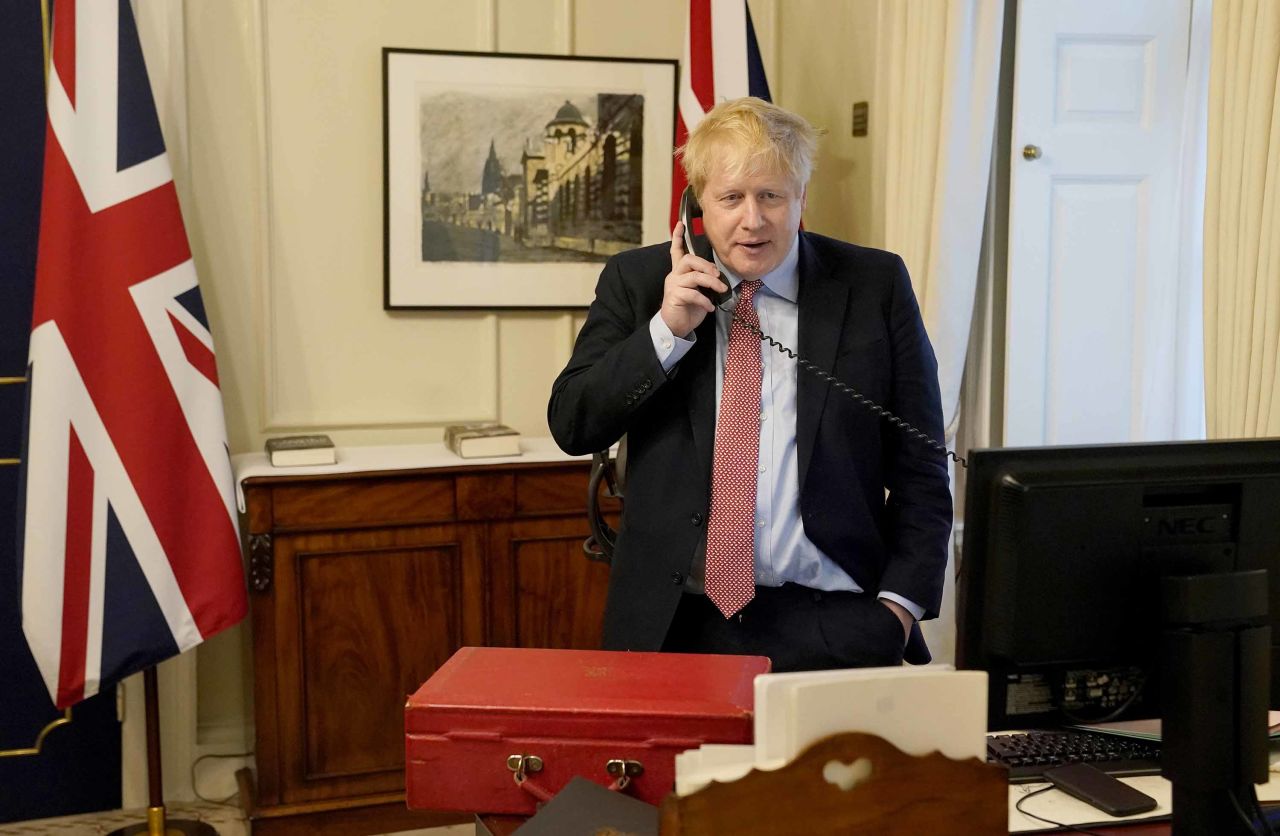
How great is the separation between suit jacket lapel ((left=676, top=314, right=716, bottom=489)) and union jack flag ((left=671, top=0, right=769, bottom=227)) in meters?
1.75

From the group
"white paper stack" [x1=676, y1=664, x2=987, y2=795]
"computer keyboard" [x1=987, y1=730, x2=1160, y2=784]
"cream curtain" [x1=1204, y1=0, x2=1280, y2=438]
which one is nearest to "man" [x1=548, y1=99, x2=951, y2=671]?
"computer keyboard" [x1=987, y1=730, x2=1160, y2=784]

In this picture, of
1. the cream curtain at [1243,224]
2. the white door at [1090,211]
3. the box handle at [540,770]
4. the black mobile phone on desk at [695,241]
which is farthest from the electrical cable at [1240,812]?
the white door at [1090,211]

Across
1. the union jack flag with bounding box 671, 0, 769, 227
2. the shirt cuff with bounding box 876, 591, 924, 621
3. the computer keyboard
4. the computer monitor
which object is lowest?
the computer keyboard

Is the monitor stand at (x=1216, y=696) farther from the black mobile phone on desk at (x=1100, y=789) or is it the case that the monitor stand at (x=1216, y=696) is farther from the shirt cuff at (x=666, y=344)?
the shirt cuff at (x=666, y=344)

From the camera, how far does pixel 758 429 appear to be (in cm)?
213

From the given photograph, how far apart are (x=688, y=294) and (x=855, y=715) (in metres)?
0.94

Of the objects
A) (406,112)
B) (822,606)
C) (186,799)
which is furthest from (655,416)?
(186,799)

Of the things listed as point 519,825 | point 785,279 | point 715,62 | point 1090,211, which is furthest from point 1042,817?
point 715,62

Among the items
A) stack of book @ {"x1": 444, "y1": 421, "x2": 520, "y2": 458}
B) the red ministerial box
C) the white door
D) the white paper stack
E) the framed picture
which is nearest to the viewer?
the white paper stack

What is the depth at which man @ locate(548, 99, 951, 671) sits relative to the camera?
2078 mm

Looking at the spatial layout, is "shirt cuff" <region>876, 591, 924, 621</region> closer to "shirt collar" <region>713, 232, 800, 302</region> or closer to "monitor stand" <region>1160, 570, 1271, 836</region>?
"shirt collar" <region>713, 232, 800, 302</region>

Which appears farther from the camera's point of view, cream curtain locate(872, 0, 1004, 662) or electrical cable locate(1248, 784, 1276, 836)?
cream curtain locate(872, 0, 1004, 662)

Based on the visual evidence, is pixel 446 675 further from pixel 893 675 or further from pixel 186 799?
pixel 186 799

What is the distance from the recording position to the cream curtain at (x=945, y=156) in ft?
10.6
